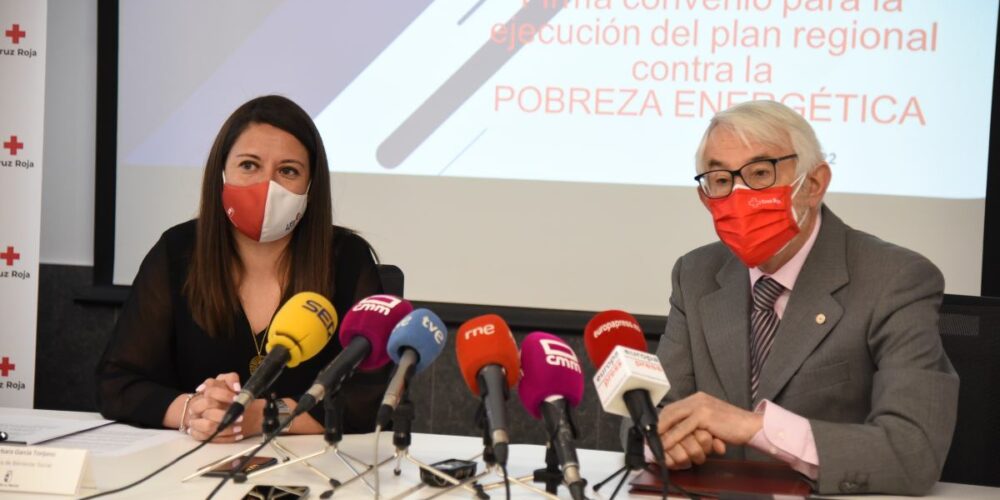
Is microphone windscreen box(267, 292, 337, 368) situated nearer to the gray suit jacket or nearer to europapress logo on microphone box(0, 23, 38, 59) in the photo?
the gray suit jacket

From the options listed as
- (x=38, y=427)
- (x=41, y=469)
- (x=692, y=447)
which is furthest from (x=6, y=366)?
(x=692, y=447)

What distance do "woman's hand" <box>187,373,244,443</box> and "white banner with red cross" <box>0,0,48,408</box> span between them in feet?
6.69

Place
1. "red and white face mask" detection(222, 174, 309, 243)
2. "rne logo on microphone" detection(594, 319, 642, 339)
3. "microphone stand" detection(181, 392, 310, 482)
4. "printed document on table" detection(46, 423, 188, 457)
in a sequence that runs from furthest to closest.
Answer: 1. "red and white face mask" detection(222, 174, 309, 243)
2. "printed document on table" detection(46, 423, 188, 457)
3. "rne logo on microphone" detection(594, 319, 642, 339)
4. "microphone stand" detection(181, 392, 310, 482)

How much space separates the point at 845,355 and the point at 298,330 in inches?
48.7

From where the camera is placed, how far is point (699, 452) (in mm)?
1921

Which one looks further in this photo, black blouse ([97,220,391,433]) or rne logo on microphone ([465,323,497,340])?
black blouse ([97,220,391,433])

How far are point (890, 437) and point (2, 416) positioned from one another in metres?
2.07

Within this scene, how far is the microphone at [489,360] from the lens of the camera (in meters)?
1.45

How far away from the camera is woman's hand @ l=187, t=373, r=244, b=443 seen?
7.25ft

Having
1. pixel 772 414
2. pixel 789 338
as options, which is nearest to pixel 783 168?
pixel 789 338

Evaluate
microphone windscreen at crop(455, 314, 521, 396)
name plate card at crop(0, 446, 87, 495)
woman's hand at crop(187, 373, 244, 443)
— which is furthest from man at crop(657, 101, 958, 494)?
name plate card at crop(0, 446, 87, 495)

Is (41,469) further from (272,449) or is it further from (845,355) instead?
(845,355)

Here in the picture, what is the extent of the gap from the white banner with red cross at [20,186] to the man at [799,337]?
106 inches

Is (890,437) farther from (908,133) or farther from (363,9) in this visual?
(363,9)
